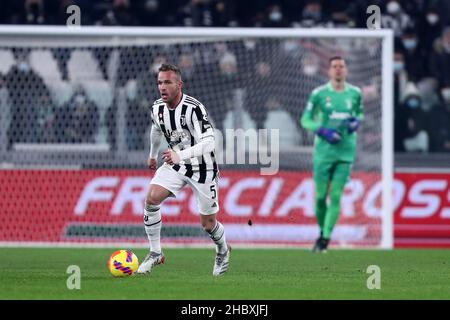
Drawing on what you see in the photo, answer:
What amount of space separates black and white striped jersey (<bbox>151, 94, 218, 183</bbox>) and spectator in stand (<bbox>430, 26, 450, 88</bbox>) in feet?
32.1

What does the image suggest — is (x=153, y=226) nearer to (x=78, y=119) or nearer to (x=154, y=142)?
(x=154, y=142)

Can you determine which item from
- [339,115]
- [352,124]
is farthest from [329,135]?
[339,115]

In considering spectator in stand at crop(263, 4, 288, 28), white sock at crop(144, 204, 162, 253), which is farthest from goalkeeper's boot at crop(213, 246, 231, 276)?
spectator in stand at crop(263, 4, 288, 28)

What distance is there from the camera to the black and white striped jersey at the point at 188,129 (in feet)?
35.0

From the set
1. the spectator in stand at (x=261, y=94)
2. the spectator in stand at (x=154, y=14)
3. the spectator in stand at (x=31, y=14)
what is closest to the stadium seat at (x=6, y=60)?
the spectator in stand at (x=31, y=14)

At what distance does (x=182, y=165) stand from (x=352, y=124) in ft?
15.7

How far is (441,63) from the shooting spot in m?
20.0

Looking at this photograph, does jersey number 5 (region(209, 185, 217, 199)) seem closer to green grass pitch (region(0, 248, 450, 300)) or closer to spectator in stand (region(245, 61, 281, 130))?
green grass pitch (region(0, 248, 450, 300))

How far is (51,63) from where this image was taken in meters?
17.2

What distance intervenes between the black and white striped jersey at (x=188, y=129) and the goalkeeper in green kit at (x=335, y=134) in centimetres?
444

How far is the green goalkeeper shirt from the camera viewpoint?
15.3 m
